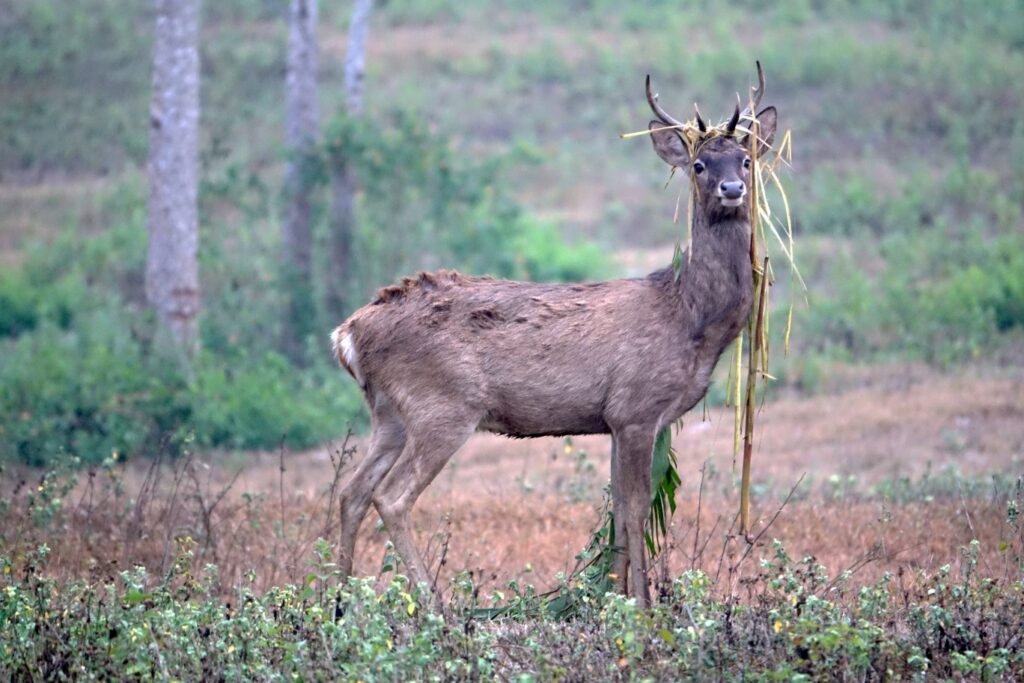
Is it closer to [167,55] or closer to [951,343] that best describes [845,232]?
[951,343]

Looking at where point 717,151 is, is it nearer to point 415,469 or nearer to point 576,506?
point 415,469

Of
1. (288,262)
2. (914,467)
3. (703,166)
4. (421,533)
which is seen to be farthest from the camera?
(288,262)

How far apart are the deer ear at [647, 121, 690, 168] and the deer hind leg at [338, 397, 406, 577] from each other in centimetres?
205

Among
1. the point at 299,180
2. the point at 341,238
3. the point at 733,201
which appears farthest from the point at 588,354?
the point at 299,180

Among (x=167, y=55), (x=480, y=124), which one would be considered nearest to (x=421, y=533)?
(x=167, y=55)

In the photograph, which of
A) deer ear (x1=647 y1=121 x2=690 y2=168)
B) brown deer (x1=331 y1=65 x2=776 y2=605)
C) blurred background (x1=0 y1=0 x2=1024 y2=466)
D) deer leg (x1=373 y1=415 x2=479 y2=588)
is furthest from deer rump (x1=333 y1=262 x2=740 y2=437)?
blurred background (x1=0 y1=0 x2=1024 y2=466)

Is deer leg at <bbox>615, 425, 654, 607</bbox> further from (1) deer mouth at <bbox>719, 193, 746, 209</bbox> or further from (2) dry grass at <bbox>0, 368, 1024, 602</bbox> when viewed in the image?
(1) deer mouth at <bbox>719, 193, 746, 209</bbox>

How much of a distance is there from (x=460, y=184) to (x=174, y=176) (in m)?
4.65

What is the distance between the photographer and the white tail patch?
7328mm

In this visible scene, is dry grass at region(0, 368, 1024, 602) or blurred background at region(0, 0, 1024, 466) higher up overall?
blurred background at region(0, 0, 1024, 466)

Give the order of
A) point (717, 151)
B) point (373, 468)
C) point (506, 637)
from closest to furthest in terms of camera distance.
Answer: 1. point (506, 637)
2. point (717, 151)
3. point (373, 468)

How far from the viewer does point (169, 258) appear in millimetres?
14305

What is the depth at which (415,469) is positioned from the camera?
6922 mm

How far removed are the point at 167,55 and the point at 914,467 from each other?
29.2 feet
